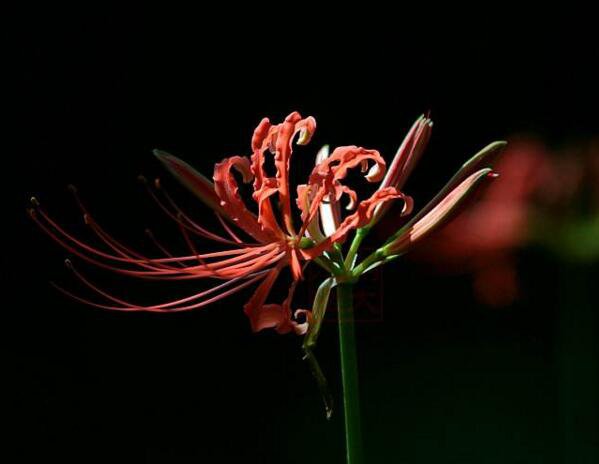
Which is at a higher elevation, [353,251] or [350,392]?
[353,251]

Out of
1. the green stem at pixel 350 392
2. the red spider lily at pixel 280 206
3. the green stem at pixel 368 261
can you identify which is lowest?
the green stem at pixel 350 392

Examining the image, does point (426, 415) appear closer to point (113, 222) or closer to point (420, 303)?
point (420, 303)

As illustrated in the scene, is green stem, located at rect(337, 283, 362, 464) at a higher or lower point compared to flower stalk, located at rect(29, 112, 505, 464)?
lower

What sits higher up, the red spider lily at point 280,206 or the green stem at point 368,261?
the red spider lily at point 280,206

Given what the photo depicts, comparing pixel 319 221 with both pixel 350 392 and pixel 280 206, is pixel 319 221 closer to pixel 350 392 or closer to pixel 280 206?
pixel 280 206

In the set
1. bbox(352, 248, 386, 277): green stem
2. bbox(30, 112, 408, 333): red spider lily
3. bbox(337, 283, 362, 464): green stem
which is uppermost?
bbox(30, 112, 408, 333): red spider lily

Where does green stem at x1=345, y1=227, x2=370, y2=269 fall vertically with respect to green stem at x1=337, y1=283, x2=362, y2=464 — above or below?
above

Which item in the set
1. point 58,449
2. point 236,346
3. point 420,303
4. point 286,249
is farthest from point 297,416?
point 286,249

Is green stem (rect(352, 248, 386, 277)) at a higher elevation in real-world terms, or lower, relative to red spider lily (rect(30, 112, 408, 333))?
lower

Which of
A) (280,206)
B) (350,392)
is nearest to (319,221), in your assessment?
(280,206)

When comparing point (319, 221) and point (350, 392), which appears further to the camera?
point (319, 221)

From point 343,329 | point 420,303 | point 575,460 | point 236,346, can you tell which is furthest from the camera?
point 236,346
